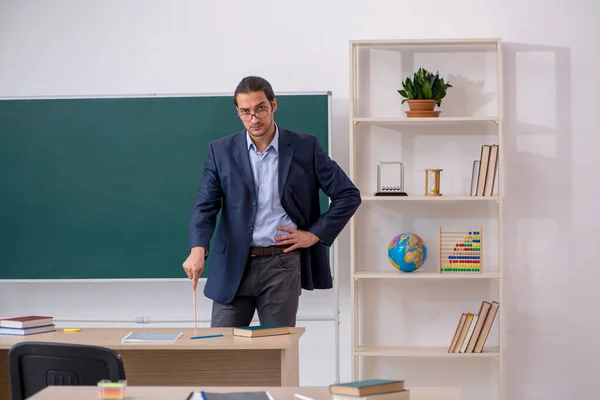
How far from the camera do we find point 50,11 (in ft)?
16.0

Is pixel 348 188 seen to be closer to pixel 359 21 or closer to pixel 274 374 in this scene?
pixel 274 374

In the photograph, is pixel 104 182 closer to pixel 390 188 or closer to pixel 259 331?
pixel 390 188

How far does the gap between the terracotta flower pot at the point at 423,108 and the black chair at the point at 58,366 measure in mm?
2695

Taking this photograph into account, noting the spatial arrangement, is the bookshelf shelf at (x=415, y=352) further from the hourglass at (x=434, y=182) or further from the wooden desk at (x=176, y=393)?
the wooden desk at (x=176, y=393)

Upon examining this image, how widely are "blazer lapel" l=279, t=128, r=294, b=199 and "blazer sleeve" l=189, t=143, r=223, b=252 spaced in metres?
0.27

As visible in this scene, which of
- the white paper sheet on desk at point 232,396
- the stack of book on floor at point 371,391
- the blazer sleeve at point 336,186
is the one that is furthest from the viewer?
the blazer sleeve at point 336,186

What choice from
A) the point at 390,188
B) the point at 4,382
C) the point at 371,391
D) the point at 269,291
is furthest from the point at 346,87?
the point at 371,391

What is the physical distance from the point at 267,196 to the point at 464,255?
1695 millimetres

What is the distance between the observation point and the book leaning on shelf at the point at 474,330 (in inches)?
175

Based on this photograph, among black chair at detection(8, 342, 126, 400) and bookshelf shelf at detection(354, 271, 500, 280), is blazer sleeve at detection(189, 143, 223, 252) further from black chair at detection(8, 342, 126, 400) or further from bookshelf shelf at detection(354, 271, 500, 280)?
bookshelf shelf at detection(354, 271, 500, 280)

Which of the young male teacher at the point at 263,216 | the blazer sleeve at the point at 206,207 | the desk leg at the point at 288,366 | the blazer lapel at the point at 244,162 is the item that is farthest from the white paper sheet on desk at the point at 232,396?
the blazer lapel at the point at 244,162

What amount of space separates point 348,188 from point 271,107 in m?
0.50

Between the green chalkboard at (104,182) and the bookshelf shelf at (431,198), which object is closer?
the bookshelf shelf at (431,198)

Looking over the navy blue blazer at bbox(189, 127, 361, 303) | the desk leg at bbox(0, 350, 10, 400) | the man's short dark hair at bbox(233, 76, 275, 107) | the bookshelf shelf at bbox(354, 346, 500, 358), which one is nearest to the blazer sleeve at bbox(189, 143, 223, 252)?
the navy blue blazer at bbox(189, 127, 361, 303)
